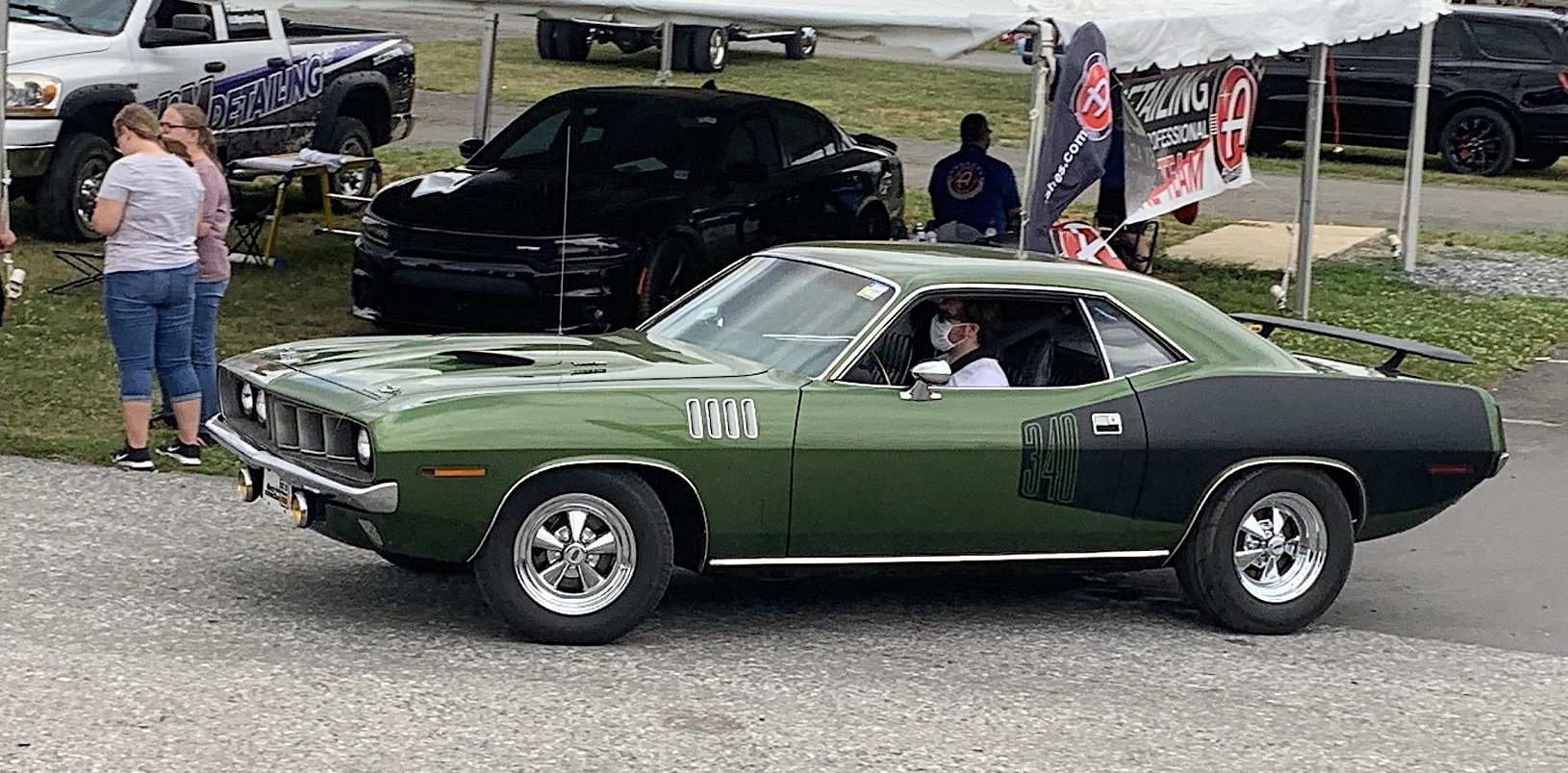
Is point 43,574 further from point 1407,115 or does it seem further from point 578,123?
point 1407,115

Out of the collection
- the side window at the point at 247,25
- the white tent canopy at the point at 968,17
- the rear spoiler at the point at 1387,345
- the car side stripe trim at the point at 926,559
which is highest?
the white tent canopy at the point at 968,17

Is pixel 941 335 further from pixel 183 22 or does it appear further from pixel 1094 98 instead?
pixel 183 22

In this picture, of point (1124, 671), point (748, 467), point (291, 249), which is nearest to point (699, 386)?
point (748, 467)

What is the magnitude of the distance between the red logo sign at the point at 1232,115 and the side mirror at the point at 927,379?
697 centimetres

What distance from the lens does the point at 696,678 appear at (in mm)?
6559

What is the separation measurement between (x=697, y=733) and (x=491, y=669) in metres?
0.85

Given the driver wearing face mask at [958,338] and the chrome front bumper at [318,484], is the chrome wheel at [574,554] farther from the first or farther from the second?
the driver wearing face mask at [958,338]

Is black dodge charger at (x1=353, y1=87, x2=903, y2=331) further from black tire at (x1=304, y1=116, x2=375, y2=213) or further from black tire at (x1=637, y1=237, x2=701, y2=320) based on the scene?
black tire at (x1=304, y1=116, x2=375, y2=213)

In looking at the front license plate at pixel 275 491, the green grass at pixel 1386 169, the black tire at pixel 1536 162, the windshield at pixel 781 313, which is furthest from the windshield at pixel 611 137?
the black tire at pixel 1536 162

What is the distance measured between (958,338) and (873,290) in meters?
0.35

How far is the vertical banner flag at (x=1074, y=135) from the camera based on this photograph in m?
9.81

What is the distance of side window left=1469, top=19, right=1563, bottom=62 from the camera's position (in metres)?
23.8

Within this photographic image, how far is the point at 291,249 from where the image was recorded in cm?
1595

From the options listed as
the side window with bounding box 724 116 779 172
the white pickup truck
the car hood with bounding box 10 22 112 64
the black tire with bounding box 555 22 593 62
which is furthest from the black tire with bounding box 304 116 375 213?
the black tire with bounding box 555 22 593 62
